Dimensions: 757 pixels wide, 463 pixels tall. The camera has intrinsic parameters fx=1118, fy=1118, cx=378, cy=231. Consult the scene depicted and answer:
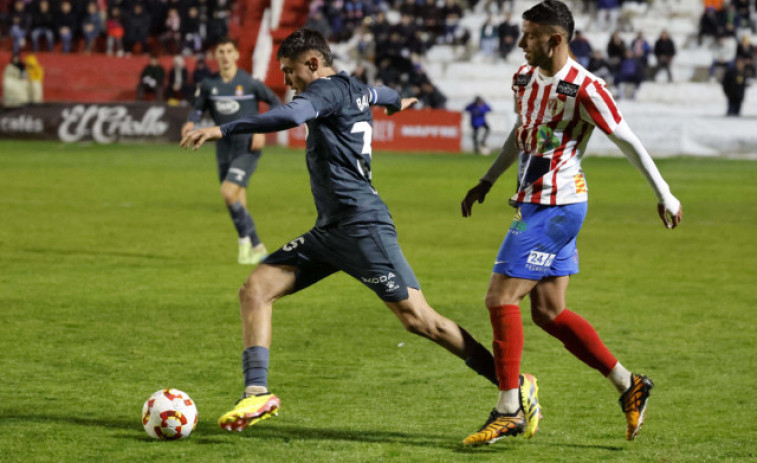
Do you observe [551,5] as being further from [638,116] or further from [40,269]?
[638,116]

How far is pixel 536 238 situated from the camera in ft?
17.7

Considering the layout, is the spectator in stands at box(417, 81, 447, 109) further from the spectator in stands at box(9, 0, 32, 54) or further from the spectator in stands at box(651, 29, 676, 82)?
the spectator in stands at box(9, 0, 32, 54)

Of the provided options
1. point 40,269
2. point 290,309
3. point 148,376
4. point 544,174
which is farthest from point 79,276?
point 544,174

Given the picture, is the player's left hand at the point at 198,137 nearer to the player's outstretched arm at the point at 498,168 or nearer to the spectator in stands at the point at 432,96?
the player's outstretched arm at the point at 498,168

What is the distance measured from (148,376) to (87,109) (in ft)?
77.2

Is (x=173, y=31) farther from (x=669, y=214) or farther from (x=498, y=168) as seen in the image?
(x=669, y=214)

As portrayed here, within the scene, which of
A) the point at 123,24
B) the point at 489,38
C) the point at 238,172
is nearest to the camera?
the point at 238,172

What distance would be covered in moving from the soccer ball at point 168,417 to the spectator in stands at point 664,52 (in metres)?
28.8

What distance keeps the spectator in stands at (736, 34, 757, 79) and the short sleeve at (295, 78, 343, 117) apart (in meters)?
27.1

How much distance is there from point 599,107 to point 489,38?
29.3 m

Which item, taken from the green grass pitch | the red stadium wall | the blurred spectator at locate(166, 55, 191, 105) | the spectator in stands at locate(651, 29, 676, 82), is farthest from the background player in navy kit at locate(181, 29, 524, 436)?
the red stadium wall

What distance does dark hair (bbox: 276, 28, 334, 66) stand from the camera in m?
5.54

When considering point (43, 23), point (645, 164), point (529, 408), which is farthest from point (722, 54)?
point (529, 408)

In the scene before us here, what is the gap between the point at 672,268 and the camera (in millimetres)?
11695
